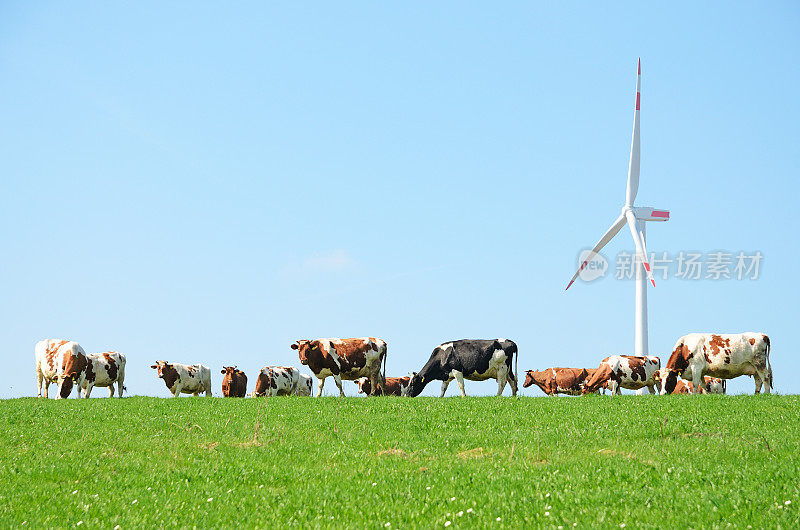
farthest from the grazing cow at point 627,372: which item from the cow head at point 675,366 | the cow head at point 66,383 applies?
the cow head at point 66,383

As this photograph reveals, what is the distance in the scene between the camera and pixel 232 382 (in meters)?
40.2

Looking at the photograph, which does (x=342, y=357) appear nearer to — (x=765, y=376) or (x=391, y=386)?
(x=765, y=376)

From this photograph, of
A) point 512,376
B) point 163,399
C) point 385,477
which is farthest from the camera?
point 512,376

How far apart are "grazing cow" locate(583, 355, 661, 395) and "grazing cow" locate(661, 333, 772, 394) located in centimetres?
844

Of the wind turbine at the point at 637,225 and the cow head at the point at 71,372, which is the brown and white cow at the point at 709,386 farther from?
the cow head at the point at 71,372

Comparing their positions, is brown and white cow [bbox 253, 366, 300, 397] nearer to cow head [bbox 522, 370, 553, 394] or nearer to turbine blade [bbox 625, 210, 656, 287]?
cow head [bbox 522, 370, 553, 394]

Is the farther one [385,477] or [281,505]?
[385,477]

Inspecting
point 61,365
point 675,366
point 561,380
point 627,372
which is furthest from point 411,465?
point 561,380

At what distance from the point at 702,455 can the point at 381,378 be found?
700 inches

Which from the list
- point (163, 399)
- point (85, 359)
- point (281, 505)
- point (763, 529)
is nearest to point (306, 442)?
point (281, 505)

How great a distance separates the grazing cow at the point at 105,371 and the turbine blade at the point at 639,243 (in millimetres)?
32430

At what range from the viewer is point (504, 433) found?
584 inches

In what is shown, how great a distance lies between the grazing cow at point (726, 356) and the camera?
26766 millimetres

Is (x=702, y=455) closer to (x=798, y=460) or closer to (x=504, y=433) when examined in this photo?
(x=798, y=460)
